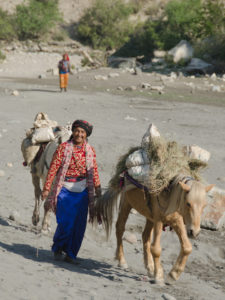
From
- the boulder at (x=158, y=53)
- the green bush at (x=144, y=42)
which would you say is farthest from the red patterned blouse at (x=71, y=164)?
the green bush at (x=144, y=42)

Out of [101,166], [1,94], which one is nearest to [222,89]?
[1,94]

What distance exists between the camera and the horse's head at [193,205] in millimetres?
4137

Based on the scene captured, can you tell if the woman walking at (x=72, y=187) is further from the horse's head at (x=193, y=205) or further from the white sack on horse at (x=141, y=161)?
the horse's head at (x=193, y=205)

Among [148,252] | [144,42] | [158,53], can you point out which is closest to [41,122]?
[148,252]

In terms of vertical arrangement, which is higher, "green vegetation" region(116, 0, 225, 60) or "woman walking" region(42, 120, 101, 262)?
"green vegetation" region(116, 0, 225, 60)

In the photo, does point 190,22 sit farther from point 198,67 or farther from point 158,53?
point 198,67

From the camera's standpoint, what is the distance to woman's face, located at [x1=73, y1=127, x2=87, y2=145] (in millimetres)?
4980

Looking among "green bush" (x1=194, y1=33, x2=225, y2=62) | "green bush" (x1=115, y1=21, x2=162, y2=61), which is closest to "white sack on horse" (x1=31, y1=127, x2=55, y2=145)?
"green bush" (x1=194, y1=33, x2=225, y2=62)

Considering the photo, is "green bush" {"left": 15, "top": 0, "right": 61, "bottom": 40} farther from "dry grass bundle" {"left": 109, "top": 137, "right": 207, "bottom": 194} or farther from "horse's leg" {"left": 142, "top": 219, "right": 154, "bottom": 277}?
"dry grass bundle" {"left": 109, "top": 137, "right": 207, "bottom": 194}

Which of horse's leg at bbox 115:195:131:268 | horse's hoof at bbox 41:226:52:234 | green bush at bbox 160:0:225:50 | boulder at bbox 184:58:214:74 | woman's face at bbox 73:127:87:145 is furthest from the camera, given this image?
green bush at bbox 160:0:225:50

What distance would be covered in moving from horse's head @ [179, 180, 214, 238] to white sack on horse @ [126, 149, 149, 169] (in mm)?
707

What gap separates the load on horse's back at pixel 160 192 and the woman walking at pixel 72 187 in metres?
0.27

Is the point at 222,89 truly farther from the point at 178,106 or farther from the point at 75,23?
the point at 75,23

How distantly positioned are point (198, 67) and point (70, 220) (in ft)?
78.5
